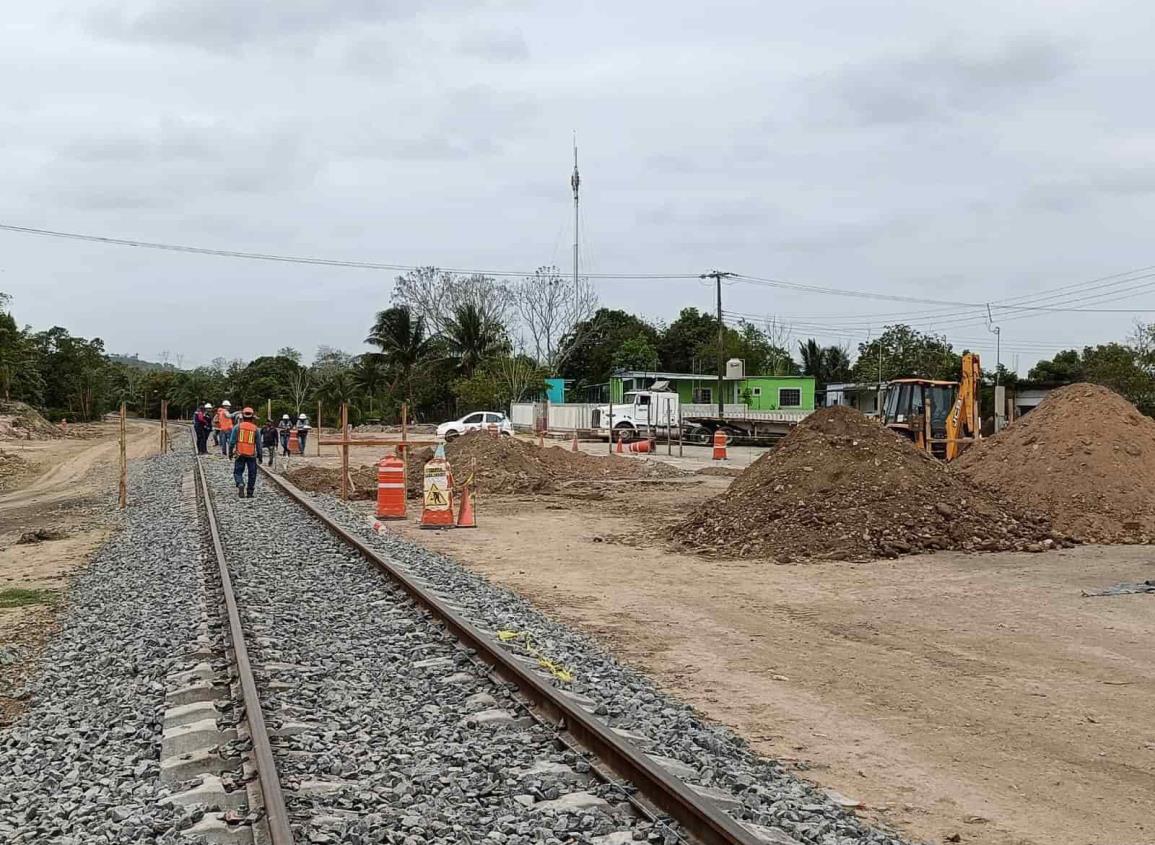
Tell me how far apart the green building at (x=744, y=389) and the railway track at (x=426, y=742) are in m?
52.7

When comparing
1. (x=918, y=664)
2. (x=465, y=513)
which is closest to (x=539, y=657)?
(x=918, y=664)

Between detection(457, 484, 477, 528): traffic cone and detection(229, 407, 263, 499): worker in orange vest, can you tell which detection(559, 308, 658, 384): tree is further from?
detection(457, 484, 477, 528): traffic cone

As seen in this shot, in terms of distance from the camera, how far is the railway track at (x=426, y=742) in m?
4.68

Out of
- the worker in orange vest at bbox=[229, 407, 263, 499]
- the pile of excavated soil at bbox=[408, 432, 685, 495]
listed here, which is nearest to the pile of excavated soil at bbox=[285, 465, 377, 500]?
the pile of excavated soil at bbox=[408, 432, 685, 495]

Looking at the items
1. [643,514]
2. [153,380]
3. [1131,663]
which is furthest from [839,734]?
[153,380]

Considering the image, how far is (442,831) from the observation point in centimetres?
464

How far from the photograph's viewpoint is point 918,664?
830 centimetres

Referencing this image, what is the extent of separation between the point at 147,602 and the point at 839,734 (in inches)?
277

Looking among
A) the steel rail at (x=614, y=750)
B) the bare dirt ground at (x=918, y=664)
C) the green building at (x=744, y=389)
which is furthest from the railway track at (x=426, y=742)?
the green building at (x=744, y=389)

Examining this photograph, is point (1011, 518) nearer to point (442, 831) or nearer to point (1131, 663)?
point (1131, 663)

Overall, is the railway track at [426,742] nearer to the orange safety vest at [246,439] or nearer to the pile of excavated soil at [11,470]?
the orange safety vest at [246,439]

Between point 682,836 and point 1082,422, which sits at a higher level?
point 1082,422

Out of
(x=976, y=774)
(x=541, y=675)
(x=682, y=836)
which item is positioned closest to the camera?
(x=682, y=836)

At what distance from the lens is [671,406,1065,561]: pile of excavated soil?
14469 millimetres
